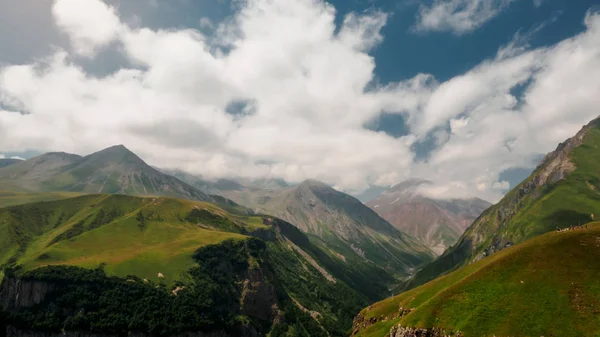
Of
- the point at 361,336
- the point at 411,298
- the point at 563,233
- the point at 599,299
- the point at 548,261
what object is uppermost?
the point at 563,233

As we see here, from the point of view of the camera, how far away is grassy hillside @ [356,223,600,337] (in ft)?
291

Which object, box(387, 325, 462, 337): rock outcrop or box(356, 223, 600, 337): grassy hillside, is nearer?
box(356, 223, 600, 337): grassy hillside

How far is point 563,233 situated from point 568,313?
41.1m

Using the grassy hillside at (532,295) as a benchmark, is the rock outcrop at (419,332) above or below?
below

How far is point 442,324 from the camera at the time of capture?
335 ft

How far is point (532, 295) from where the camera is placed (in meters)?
97.8

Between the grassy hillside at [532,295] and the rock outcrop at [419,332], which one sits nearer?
the grassy hillside at [532,295]

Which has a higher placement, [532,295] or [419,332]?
[532,295]

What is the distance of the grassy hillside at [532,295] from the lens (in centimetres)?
8869

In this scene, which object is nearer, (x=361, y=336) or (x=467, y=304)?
(x=467, y=304)

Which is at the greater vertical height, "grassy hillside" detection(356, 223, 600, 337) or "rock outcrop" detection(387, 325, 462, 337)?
"grassy hillside" detection(356, 223, 600, 337)

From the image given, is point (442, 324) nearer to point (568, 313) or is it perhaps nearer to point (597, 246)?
point (568, 313)

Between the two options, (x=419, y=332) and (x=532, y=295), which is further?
(x=419, y=332)

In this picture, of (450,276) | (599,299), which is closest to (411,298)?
(450,276)
